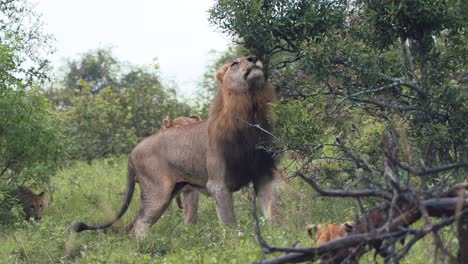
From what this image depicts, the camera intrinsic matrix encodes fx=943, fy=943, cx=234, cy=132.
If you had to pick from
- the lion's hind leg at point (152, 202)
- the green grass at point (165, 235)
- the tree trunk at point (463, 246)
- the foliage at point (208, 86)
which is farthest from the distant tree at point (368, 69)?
the foliage at point (208, 86)

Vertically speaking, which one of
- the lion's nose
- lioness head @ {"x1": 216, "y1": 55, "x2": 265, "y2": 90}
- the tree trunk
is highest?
the lion's nose

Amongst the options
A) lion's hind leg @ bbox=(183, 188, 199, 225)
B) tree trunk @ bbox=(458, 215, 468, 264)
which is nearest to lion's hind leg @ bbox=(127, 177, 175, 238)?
lion's hind leg @ bbox=(183, 188, 199, 225)

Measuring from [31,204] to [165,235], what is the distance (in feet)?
7.45

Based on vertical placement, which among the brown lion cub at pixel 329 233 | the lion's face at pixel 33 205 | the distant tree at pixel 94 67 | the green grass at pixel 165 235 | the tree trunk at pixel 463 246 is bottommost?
the tree trunk at pixel 463 246

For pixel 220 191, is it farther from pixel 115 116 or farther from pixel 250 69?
pixel 115 116

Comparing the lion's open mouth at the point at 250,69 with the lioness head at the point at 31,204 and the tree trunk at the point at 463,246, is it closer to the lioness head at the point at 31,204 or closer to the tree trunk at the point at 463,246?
the lioness head at the point at 31,204

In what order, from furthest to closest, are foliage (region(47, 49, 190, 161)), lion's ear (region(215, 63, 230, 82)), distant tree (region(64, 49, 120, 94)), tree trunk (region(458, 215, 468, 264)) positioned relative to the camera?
1. distant tree (region(64, 49, 120, 94))
2. foliage (region(47, 49, 190, 161))
3. lion's ear (region(215, 63, 230, 82))
4. tree trunk (region(458, 215, 468, 264))

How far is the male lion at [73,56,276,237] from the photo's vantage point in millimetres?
8398

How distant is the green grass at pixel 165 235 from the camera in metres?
6.61

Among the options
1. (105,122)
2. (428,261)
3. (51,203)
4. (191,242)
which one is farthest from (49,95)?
(428,261)

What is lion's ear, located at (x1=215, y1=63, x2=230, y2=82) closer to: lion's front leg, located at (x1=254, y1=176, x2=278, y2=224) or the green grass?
lion's front leg, located at (x1=254, y1=176, x2=278, y2=224)

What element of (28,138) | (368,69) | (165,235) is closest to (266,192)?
Result: (165,235)

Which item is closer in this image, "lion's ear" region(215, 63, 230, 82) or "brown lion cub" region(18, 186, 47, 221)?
"lion's ear" region(215, 63, 230, 82)

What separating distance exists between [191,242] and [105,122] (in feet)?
28.7
